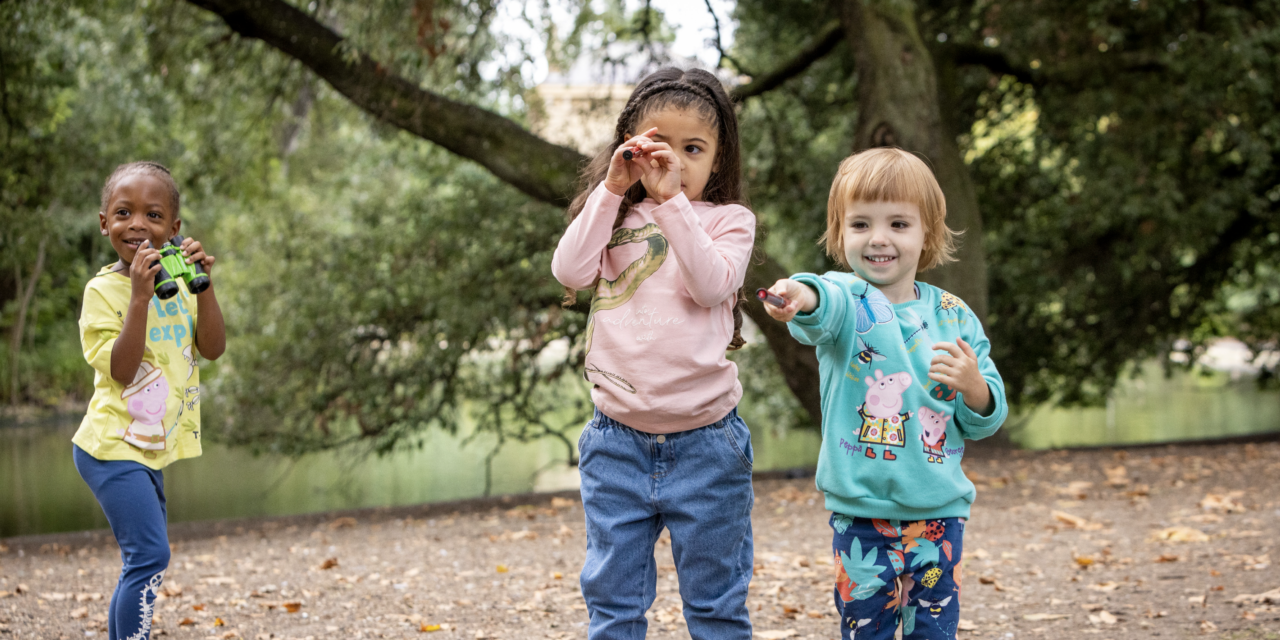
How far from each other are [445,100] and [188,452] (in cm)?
503

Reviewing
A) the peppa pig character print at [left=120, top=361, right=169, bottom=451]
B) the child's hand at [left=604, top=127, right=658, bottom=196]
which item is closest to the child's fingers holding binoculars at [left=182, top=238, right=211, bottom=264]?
the peppa pig character print at [left=120, top=361, right=169, bottom=451]

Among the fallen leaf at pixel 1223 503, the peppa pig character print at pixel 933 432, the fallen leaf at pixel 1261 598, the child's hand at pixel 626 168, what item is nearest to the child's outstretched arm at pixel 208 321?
the child's hand at pixel 626 168

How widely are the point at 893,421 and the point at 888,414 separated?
20 millimetres

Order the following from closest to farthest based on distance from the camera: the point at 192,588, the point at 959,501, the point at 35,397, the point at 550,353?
the point at 959,501
the point at 192,588
the point at 550,353
the point at 35,397

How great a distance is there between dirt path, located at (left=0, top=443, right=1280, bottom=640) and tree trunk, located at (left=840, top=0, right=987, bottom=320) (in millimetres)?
2264

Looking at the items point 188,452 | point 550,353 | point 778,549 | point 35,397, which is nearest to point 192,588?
point 188,452

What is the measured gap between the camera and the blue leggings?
2.90 m

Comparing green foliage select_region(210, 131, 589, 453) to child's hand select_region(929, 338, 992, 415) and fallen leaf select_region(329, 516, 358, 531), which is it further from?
child's hand select_region(929, 338, 992, 415)

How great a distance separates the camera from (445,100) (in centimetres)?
765

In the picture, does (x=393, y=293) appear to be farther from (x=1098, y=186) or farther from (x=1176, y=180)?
(x=1176, y=180)

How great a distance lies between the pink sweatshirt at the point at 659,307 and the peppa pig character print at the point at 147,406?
1435mm

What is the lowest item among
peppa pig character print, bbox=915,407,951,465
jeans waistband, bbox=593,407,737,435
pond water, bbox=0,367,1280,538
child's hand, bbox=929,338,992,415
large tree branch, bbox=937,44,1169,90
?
pond water, bbox=0,367,1280,538

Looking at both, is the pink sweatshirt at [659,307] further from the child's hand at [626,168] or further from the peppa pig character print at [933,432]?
the peppa pig character print at [933,432]

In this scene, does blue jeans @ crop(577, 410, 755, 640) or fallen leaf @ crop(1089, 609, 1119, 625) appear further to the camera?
fallen leaf @ crop(1089, 609, 1119, 625)
